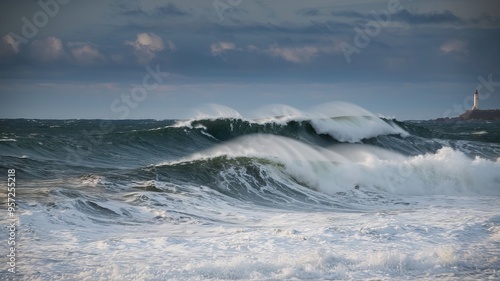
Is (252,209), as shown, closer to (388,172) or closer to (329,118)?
(388,172)

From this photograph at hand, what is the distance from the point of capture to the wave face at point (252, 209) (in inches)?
281

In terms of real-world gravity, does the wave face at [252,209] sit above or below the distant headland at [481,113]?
below

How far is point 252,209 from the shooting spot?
11711 mm

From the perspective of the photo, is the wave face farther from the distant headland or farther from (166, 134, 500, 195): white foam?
the distant headland

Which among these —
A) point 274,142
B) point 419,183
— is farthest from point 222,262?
point 274,142

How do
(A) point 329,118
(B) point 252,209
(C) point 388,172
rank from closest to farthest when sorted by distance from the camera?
(B) point 252,209
(C) point 388,172
(A) point 329,118

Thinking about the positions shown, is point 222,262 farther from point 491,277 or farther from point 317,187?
point 317,187

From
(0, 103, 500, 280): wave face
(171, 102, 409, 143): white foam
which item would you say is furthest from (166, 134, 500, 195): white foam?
(171, 102, 409, 143): white foam

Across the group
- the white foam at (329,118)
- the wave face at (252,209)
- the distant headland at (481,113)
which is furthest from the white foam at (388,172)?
the distant headland at (481,113)

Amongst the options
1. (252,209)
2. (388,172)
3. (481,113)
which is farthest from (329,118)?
(481,113)

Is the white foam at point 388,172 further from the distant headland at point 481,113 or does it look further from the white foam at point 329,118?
the distant headland at point 481,113

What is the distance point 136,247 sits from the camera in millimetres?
7652

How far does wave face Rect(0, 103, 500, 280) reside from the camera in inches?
281

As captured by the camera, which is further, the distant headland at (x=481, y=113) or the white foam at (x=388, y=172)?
the distant headland at (x=481, y=113)
